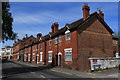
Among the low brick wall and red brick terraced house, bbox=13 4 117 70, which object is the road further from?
the low brick wall

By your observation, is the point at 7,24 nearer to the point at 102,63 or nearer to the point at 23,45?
the point at 102,63

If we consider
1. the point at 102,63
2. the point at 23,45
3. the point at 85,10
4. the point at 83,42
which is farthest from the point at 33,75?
the point at 23,45

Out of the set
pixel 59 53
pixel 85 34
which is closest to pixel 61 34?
pixel 59 53

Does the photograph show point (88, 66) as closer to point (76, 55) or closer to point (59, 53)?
point (76, 55)

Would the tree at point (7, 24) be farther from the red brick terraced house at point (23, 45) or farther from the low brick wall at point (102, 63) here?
the red brick terraced house at point (23, 45)

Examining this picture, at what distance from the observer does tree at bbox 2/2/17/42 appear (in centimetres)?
1619

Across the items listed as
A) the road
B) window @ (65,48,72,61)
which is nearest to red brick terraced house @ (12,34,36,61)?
window @ (65,48,72,61)

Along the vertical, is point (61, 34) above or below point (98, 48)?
above

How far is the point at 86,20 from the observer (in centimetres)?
2308

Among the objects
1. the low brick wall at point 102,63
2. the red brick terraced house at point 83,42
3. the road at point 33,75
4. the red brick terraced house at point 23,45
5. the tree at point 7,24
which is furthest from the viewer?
the red brick terraced house at point 23,45

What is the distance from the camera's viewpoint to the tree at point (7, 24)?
16.2 m

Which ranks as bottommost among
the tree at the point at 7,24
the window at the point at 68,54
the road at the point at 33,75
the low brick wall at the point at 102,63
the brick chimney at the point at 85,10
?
the road at the point at 33,75

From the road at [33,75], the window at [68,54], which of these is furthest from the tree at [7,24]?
the window at [68,54]

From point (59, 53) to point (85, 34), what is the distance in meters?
6.88
